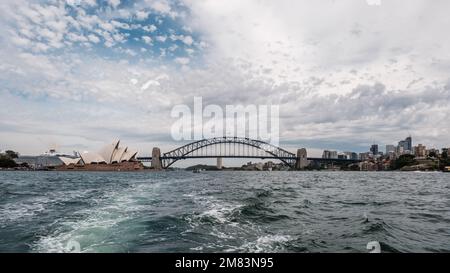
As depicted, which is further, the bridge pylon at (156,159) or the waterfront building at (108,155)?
the bridge pylon at (156,159)

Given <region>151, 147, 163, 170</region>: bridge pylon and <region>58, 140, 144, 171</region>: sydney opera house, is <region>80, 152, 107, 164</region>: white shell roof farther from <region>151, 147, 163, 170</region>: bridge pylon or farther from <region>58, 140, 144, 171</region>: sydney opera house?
<region>151, 147, 163, 170</region>: bridge pylon

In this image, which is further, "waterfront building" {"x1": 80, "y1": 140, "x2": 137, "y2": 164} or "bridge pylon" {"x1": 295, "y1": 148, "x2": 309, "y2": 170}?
"bridge pylon" {"x1": 295, "y1": 148, "x2": 309, "y2": 170}

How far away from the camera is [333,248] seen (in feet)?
29.1

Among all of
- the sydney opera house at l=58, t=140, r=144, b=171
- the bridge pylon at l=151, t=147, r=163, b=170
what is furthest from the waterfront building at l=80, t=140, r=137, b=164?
the bridge pylon at l=151, t=147, r=163, b=170

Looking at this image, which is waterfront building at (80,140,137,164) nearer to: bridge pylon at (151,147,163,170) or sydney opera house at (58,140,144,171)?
sydney opera house at (58,140,144,171)

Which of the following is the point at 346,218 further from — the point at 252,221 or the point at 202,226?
the point at 202,226

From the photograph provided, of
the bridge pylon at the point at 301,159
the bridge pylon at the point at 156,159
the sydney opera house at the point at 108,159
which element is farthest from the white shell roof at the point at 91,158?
the bridge pylon at the point at 301,159

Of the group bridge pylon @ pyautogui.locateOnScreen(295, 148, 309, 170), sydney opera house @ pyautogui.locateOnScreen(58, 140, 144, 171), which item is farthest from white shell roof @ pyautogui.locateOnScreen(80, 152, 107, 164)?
bridge pylon @ pyautogui.locateOnScreen(295, 148, 309, 170)

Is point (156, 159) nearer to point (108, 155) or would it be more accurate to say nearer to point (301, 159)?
point (108, 155)

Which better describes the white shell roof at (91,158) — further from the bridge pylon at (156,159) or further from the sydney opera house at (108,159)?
the bridge pylon at (156,159)

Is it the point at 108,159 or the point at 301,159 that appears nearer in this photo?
the point at 108,159

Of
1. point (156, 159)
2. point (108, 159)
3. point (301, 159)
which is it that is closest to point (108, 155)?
point (108, 159)

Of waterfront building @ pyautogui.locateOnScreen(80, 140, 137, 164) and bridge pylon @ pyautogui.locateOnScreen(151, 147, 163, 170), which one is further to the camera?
bridge pylon @ pyautogui.locateOnScreen(151, 147, 163, 170)
